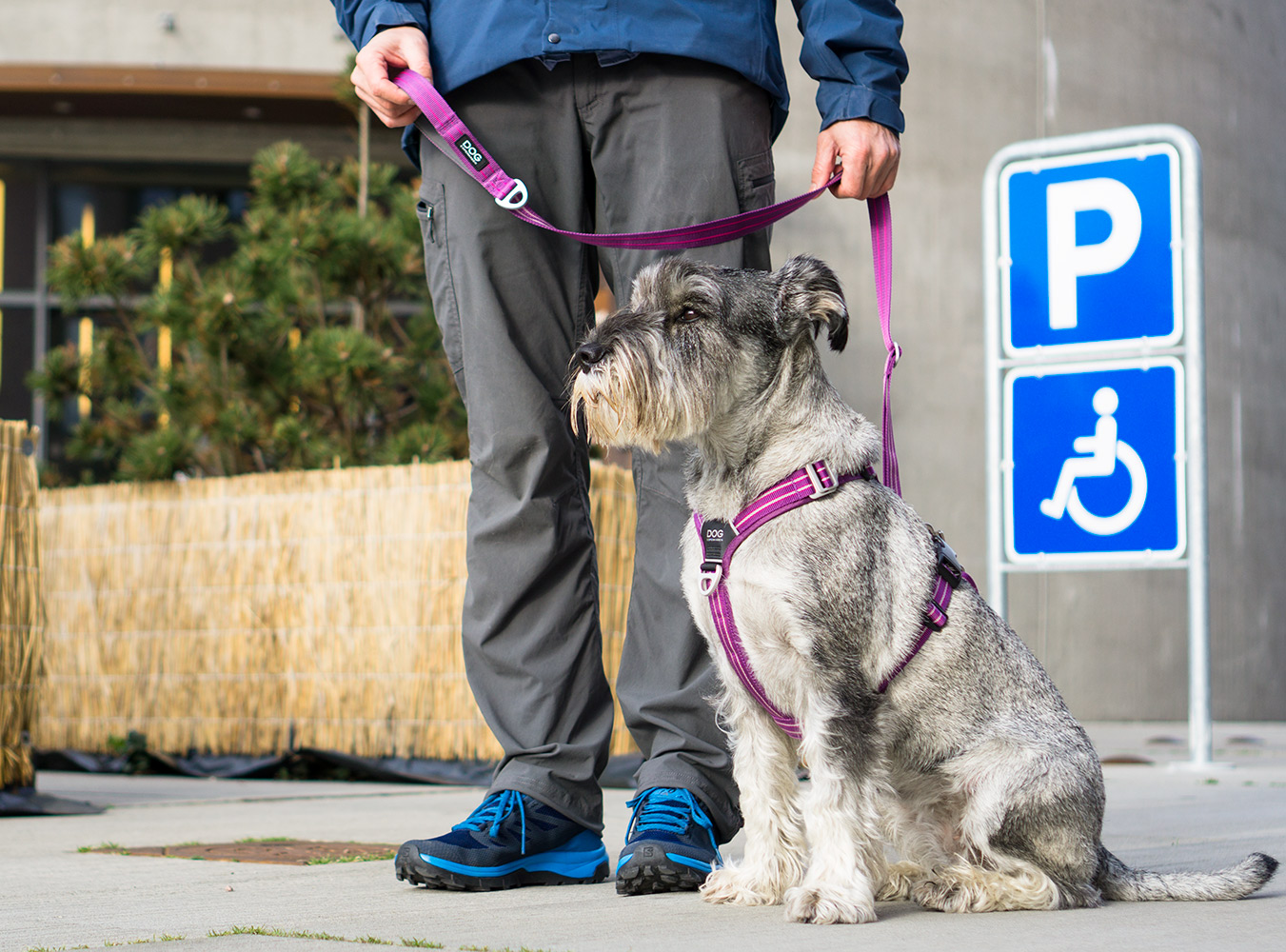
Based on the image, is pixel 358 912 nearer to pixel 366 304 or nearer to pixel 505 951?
pixel 505 951

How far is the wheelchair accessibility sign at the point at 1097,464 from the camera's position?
5809 mm

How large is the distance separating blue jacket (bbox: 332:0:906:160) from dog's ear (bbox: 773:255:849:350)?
0.45 metres

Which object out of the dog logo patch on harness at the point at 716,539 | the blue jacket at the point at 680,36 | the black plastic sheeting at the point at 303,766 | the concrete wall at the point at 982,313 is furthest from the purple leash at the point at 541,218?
the concrete wall at the point at 982,313

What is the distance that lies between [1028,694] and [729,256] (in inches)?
42.4

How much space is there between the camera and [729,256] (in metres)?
2.79

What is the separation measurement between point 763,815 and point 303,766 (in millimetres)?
3947

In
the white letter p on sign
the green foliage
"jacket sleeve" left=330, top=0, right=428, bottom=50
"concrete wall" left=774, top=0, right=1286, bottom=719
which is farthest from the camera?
"concrete wall" left=774, top=0, right=1286, bottom=719

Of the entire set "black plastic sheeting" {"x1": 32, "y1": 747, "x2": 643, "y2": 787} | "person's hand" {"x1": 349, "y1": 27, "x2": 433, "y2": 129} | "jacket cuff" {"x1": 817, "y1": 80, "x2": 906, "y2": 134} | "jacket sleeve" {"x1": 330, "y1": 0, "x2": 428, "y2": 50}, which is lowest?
"black plastic sheeting" {"x1": 32, "y1": 747, "x2": 643, "y2": 787}

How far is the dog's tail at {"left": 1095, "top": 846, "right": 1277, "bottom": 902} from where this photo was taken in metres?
2.39

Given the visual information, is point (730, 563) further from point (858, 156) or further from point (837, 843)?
point (858, 156)

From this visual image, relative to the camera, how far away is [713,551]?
2.43m

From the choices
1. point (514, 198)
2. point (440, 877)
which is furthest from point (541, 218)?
point (440, 877)

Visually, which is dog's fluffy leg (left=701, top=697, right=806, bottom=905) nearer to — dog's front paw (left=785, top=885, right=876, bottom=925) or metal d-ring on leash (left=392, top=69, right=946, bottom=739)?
metal d-ring on leash (left=392, top=69, right=946, bottom=739)

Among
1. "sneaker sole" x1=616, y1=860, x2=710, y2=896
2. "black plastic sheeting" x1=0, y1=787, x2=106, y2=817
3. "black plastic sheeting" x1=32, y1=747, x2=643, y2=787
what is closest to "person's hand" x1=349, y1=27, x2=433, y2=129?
"sneaker sole" x1=616, y1=860, x2=710, y2=896
